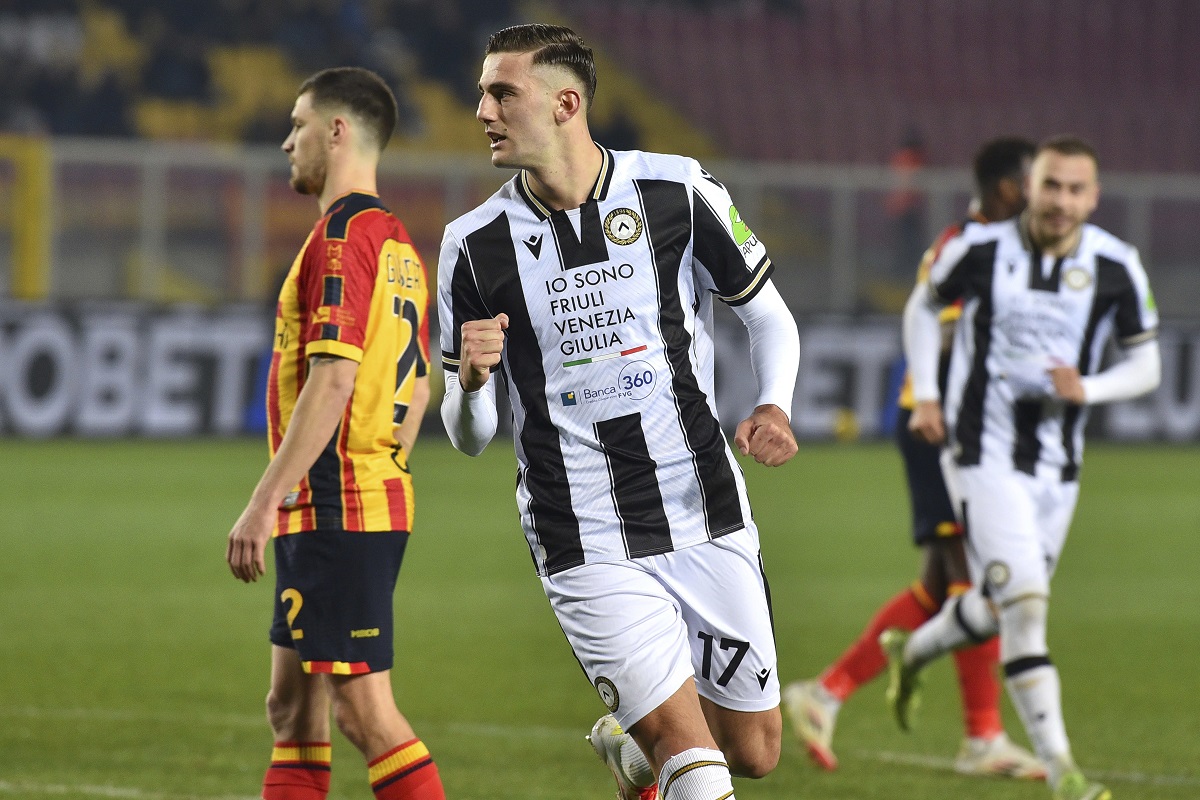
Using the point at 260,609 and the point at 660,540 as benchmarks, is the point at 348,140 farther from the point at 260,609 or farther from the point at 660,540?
the point at 260,609

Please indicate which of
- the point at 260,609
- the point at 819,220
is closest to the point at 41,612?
the point at 260,609

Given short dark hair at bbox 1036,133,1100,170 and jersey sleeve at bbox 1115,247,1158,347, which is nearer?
short dark hair at bbox 1036,133,1100,170

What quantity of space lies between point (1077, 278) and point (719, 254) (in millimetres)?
2283

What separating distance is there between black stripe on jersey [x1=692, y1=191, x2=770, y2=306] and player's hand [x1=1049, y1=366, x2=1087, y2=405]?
1.91 m

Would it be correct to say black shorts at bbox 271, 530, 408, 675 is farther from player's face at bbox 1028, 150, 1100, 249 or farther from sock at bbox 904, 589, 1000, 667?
player's face at bbox 1028, 150, 1100, 249

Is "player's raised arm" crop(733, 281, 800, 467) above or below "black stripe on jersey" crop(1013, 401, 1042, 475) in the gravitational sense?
above

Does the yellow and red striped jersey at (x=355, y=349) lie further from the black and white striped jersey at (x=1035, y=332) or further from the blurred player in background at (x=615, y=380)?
the black and white striped jersey at (x=1035, y=332)

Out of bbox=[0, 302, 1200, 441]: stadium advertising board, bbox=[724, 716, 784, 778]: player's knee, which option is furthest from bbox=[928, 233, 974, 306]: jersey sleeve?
bbox=[0, 302, 1200, 441]: stadium advertising board

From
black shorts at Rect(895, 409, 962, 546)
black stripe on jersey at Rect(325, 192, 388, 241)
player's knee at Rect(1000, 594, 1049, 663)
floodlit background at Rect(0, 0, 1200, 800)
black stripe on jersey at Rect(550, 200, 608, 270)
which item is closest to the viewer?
black stripe on jersey at Rect(550, 200, 608, 270)

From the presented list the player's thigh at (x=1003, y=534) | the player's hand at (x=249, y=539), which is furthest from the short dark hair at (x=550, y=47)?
the player's thigh at (x=1003, y=534)

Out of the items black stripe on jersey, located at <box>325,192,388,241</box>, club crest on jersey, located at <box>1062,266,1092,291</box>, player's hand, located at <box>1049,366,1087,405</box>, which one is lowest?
player's hand, located at <box>1049,366,1087,405</box>

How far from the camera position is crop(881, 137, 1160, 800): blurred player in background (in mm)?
5562

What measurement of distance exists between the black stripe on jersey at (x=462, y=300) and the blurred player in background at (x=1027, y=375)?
2.32 metres

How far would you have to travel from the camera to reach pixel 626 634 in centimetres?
374
